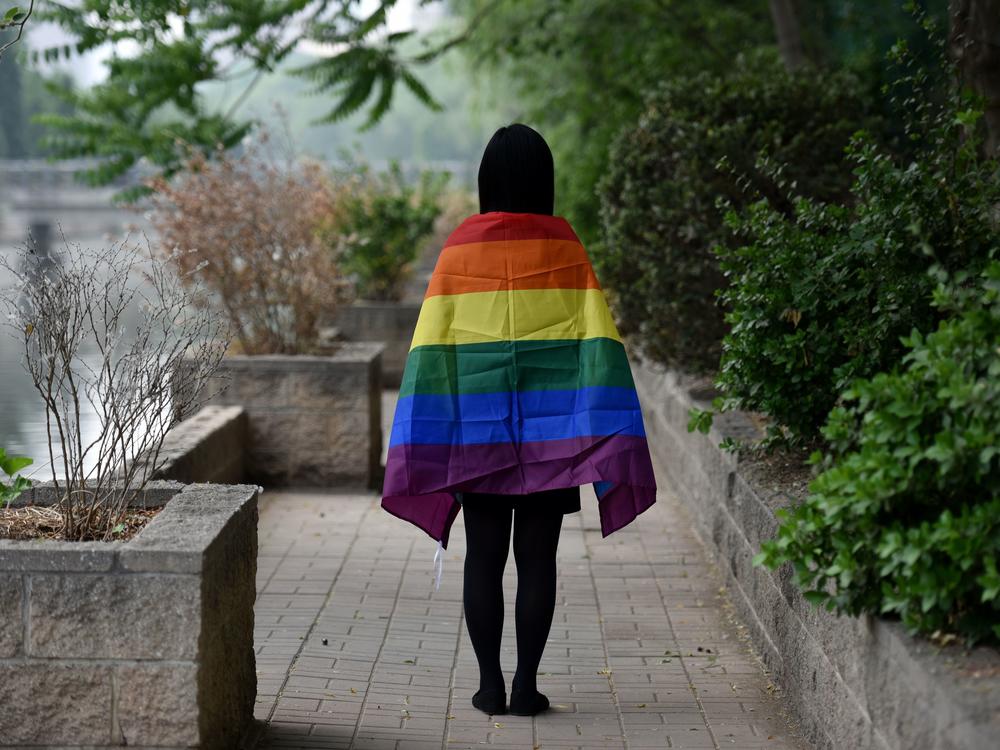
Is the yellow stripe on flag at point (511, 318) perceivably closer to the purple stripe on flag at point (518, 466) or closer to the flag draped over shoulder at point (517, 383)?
the flag draped over shoulder at point (517, 383)

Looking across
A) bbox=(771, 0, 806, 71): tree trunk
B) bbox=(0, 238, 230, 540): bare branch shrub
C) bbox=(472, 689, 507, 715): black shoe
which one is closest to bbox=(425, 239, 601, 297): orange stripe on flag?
bbox=(0, 238, 230, 540): bare branch shrub

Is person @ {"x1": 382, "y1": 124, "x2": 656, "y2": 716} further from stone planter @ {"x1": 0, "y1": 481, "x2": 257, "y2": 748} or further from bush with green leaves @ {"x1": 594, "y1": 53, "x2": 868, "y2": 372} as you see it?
bush with green leaves @ {"x1": 594, "y1": 53, "x2": 868, "y2": 372}

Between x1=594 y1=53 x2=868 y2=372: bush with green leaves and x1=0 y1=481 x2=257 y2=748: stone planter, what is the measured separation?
451 cm

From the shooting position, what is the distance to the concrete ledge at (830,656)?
279 centimetres

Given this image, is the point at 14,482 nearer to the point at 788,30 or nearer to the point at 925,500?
the point at 925,500

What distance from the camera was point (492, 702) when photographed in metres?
4.23

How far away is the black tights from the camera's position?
4145 mm

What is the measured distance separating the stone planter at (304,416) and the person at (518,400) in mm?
3723

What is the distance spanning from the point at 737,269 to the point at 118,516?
8.83 feet

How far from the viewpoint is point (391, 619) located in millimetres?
5312

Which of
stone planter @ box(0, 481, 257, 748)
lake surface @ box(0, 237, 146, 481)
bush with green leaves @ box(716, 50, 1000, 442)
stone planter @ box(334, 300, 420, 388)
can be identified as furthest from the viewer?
stone planter @ box(334, 300, 420, 388)

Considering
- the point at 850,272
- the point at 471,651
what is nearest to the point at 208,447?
the point at 471,651

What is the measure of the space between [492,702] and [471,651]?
2.20 ft

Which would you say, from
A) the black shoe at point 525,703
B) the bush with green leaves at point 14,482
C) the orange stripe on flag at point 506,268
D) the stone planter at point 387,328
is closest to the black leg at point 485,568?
the black shoe at point 525,703
